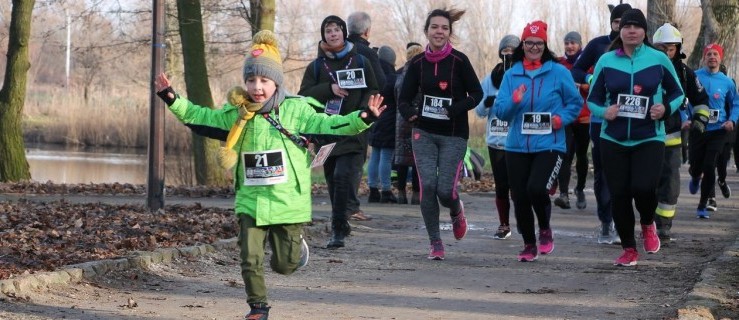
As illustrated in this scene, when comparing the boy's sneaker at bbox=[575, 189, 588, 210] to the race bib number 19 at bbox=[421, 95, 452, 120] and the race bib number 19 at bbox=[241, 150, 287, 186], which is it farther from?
the race bib number 19 at bbox=[241, 150, 287, 186]

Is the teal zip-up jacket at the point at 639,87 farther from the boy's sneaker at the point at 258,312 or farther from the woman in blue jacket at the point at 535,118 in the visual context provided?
the boy's sneaker at the point at 258,312

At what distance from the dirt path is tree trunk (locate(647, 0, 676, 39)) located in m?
8.77

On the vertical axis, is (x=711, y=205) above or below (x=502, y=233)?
above

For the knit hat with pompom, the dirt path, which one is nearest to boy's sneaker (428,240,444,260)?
the dirt path

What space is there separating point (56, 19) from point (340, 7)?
37281mm

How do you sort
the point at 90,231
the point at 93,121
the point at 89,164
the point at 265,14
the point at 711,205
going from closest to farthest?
the point at 90,231
the point at 711,205
the point at 265,14
the point at 89,164
the point at 93,121

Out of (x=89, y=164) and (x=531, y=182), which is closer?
(x=531, y=182)

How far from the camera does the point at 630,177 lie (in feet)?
30.2

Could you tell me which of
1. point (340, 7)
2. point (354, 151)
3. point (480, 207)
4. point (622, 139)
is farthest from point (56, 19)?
point (340, 7)

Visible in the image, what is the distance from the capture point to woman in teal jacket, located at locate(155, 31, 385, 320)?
6.59 m

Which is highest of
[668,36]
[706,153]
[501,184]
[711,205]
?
[668,36]

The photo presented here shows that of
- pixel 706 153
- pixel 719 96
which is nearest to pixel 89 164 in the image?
pixel 706 153

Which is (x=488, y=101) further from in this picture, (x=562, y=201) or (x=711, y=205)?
(x=711, y=205)

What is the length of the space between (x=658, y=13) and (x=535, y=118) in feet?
37.4
